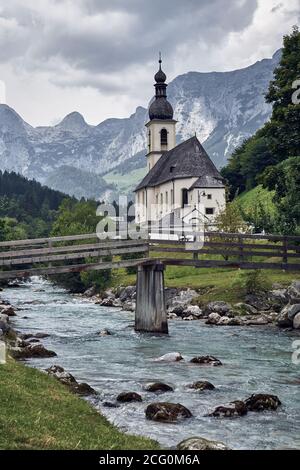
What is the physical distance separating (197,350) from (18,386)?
1531 centimetres

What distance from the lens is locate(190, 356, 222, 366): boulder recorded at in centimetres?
2708

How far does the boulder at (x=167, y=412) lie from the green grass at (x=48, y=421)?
194 cm

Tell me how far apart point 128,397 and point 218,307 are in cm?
2658

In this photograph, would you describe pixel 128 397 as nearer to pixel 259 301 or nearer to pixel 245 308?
pixel 245 308

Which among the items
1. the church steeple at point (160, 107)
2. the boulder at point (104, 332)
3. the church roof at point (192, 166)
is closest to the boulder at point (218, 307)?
the boulder at point (104, 332)

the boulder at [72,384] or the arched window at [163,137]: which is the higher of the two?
the arched window at [163,137]

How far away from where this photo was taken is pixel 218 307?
45938 mm

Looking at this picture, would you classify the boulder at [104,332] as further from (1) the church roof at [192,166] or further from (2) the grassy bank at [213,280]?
(1) the church roof at [192,166]

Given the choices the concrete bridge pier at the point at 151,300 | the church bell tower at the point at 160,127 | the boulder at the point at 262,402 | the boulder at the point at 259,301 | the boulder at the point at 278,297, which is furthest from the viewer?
the church bell tower at the point at 160,127

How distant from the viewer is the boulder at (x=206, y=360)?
27081mm

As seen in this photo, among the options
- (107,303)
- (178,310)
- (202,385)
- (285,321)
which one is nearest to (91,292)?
(107,303)

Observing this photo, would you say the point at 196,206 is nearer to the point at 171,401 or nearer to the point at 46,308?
the point at 46,308

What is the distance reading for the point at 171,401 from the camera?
20.2 m
